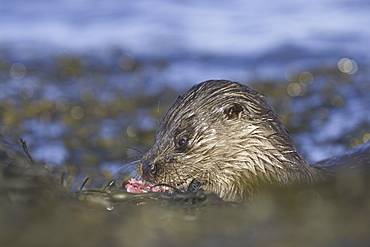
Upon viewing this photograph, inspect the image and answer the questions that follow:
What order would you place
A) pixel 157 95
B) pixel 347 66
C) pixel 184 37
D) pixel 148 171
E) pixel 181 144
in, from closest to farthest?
pixel 148 171 → pixel 181 144 → pixel 157 95 → pixel 347 66 → pixel 184 37

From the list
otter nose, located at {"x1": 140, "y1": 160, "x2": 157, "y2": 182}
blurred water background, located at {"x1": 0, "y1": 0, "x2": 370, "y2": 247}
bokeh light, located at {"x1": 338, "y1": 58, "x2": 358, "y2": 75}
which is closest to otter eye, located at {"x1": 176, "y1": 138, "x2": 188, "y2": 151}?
otter nose, located at {"x1": 140, "y1": 160, "x2": 157, "y2": 182}

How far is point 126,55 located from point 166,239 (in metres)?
7.47

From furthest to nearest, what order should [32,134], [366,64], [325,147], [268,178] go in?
1. [366,64]
2. [32,134]
3. [325,147]
4. [268,178]

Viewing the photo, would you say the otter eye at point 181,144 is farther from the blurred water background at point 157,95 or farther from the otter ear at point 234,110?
the blurred water background at point 157,95

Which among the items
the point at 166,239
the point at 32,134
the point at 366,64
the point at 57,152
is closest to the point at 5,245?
the point at 166,239

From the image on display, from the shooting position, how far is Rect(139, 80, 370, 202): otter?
3.06 meters

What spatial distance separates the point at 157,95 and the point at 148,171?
171 inches

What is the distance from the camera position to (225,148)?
3.15m

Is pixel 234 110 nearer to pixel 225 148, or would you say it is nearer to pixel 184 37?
pixel 225 148

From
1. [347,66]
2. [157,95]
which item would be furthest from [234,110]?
[347,66]

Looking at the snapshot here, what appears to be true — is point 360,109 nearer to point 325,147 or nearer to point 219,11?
point 325,147

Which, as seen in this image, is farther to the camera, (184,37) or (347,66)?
(184,37)

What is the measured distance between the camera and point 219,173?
10.3ft

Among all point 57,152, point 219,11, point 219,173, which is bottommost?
point 57,152
